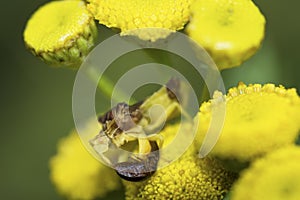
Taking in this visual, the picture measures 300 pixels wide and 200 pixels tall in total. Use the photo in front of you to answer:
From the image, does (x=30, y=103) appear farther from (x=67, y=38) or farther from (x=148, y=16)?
(x=148, y=16)

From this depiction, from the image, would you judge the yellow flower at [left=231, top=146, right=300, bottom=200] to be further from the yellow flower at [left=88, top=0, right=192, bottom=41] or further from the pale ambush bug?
the yellow flower at [left=88, top=0, right=192, bottom=41]

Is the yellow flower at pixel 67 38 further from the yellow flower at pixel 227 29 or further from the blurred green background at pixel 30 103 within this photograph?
the blurred green background at pixel 30 103

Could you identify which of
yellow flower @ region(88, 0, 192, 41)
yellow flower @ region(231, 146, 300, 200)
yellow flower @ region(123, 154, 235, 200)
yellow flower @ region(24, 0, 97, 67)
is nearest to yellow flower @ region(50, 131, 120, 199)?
yellow flower @ region(123, 154, 235, 200)

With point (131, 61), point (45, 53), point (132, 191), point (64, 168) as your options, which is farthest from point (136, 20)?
point (131, 61)

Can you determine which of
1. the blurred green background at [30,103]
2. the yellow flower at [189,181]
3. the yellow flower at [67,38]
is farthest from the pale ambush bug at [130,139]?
the blurred green background at [30,103]

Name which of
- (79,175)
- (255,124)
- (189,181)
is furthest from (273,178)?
(79,175)

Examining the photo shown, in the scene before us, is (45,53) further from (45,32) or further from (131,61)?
(131,61)
